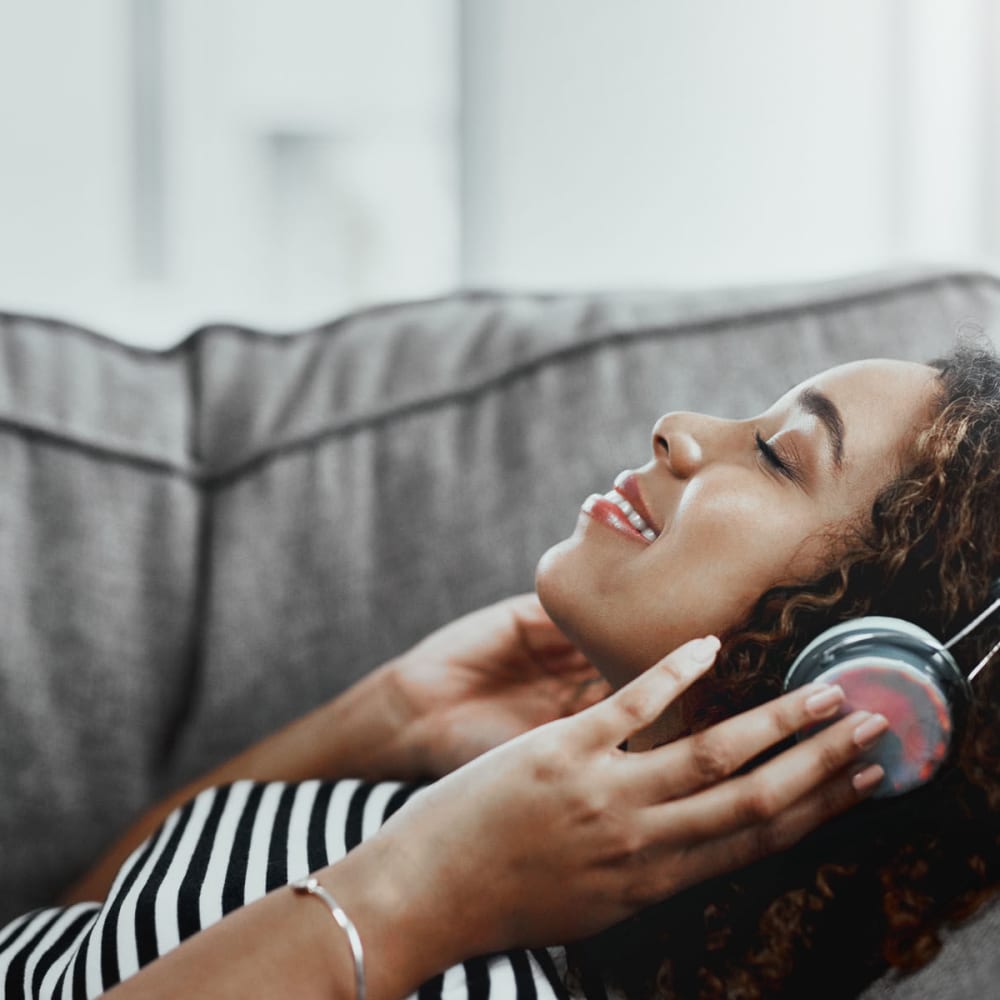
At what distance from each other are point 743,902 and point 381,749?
31 centimetres

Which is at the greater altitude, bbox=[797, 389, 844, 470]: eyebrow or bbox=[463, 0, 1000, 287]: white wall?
bbox=[463, 0, 1000, 287]: white wall

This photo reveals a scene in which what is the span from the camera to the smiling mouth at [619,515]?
24.0 inches

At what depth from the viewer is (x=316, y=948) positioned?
19.9 inches

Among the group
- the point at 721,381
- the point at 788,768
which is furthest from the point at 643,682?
the point at 721,381

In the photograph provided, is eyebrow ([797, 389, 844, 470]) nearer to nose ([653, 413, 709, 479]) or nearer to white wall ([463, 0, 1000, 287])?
nose ([653, 413, 709, 479])

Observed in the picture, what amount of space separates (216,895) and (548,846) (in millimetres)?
178

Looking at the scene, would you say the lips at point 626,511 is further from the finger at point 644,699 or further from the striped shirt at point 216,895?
the striped shirt at point 216,895

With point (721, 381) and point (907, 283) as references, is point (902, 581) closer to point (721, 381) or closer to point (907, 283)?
point (721, 381)

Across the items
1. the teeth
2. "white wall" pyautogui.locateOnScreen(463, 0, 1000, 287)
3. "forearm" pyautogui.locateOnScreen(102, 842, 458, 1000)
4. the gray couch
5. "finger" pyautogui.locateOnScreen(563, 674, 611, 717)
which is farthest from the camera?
"white wall" pyautogui.locateOnScreen(463, 0, 1000, 287)

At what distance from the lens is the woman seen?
0.52m

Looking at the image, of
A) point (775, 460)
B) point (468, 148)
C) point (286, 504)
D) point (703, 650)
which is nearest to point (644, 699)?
point (703, 650)

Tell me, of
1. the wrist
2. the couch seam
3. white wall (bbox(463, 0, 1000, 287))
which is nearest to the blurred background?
white wall (bbox(463, 0, 1000, 287))

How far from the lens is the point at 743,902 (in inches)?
21.5

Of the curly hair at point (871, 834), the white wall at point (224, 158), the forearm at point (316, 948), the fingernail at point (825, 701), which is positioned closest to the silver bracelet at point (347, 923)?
the forearm at point (316, 948)
